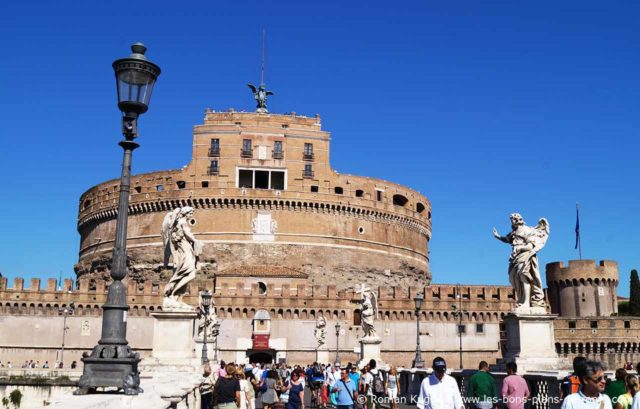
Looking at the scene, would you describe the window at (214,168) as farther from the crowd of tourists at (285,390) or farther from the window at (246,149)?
the crowd of tourists at (285,390)

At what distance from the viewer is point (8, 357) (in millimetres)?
46219

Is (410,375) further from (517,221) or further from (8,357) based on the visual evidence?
(8,357)

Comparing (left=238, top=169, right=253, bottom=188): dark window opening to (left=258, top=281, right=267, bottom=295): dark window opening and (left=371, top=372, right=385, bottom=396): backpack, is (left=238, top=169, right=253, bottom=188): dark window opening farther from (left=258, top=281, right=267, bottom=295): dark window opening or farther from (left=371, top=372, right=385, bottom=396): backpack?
(left=371, top=372, right=385, bottom=396): backpack

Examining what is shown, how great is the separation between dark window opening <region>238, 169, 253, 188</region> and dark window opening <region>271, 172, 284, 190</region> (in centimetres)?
196

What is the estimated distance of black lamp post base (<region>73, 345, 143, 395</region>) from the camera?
6.48 m

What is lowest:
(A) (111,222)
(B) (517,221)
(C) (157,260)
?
(B) (517,221)

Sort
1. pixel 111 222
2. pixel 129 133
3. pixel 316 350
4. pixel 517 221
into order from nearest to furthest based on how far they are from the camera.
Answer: pixel 129 133 < pixel 517 221 < pixel 316 350 < pixel 111 222

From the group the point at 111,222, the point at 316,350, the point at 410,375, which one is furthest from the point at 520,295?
the point at 111,222

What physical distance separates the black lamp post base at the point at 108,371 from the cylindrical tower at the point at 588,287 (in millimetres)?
59058

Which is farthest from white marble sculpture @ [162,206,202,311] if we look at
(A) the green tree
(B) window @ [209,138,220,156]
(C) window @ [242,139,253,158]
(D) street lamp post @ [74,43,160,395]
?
(A) the green tree

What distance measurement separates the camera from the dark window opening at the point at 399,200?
64.2 meters

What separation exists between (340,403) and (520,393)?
12.2ft

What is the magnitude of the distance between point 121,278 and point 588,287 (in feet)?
194

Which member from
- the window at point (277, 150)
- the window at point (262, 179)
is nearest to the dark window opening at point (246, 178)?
the window at point (262, 179)
